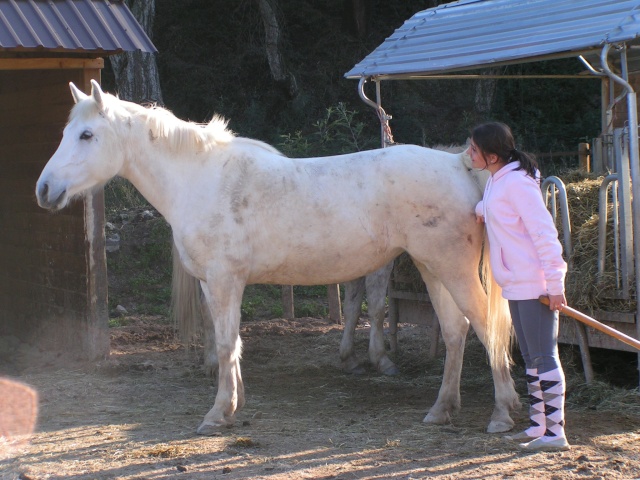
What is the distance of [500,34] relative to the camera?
223 inches

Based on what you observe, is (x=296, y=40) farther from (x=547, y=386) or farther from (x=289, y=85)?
(x=547, y=386)

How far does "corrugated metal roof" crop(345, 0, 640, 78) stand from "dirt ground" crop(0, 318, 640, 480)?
2.30m

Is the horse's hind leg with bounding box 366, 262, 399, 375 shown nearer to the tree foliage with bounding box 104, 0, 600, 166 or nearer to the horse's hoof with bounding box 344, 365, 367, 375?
the horse's hoof with bounding box 344, 365, 367, 375

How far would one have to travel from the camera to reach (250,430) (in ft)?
15.7

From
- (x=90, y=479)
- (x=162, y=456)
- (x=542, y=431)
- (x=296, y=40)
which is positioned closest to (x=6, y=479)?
(x=90, y=479)

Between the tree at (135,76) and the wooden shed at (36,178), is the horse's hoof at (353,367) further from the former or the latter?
the tree at (135,76)

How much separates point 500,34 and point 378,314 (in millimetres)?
2429

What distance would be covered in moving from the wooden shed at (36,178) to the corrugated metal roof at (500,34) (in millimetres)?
2097

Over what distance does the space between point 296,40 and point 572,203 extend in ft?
38.4

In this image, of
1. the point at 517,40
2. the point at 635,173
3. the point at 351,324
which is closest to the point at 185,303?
the point at 351,324

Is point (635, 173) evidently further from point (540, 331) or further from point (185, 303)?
point (185, 303)

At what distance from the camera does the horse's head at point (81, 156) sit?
15.5 feet

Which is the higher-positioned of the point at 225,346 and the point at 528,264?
the point at 528,264

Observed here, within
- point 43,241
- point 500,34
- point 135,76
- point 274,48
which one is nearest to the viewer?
point 500,34
